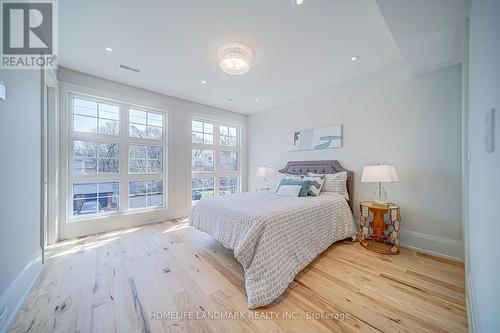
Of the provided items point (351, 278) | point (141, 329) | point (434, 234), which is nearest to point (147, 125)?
point (141, 329)

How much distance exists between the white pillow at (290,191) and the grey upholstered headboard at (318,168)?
780 mm

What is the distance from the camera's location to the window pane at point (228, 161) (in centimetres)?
476

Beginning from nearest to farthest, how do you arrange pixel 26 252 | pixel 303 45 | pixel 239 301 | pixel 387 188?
pixel 239 301 < pixel 26 252 < pixel 303 45 < pixel 387 188

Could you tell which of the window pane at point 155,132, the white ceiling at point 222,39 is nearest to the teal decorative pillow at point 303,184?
the white ceiling at point 222,39

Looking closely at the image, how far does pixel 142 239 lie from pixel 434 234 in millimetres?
4083

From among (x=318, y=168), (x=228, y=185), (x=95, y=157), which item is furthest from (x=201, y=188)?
(x=318, y=168)

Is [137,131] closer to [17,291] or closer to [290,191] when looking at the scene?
[17,291]

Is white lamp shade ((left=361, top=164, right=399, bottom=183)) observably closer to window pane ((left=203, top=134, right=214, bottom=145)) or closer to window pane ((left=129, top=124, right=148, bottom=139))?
window pane ((left=203, top=134, right=214, bottom=145))

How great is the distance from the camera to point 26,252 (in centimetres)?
167

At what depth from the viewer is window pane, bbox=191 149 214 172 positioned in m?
4.25

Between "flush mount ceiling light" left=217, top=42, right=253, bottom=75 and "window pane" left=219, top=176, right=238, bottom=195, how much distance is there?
2950 millimetres

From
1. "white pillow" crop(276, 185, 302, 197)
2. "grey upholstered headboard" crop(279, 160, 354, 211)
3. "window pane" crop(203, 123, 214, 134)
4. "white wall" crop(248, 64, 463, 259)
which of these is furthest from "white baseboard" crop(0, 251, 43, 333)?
"white wall" crop(248, 64, 463, 259)

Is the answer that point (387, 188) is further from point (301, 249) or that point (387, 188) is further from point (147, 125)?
point (147, 125)

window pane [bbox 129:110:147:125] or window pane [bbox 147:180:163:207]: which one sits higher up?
window pane [bbox 129:110:147:125]
